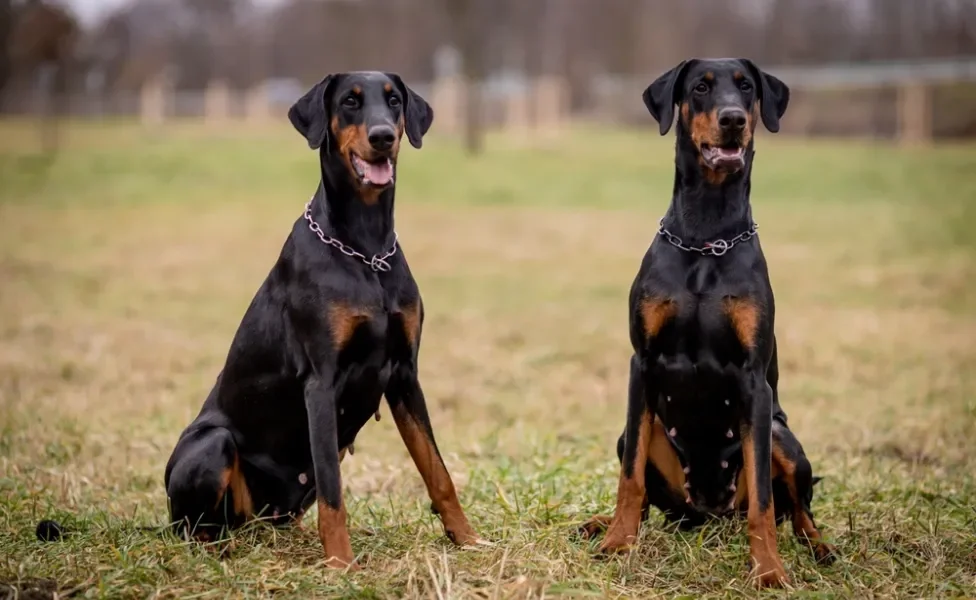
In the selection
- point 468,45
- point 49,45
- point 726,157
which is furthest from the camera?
point 49,45

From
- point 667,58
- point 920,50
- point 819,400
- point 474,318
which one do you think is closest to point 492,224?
point 474,318

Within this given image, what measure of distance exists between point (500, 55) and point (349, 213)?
55746 mm

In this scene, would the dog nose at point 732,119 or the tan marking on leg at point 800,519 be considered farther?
the tan marking on leg at point 800,519

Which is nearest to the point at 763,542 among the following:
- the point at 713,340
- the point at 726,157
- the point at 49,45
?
the point at 713,340

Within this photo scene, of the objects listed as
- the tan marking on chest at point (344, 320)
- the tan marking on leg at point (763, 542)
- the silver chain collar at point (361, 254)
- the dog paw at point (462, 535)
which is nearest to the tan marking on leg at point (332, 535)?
the dog paw at point (462, 535)

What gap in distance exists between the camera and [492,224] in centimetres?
1755

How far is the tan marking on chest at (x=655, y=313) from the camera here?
13.0 feet

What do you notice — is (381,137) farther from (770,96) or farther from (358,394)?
(770,96)

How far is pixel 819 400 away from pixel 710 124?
14.9 feet

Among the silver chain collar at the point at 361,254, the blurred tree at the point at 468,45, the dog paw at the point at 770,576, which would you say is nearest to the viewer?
the dog paw at the point at 770,576

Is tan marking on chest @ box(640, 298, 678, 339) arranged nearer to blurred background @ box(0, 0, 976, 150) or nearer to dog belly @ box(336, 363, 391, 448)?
dog belly @ box(336, 363, 391, 448)

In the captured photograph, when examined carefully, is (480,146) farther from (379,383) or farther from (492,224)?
(379,383)

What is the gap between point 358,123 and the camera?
3982 mm

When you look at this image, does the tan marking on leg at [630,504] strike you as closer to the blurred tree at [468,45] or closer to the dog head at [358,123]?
the dog head at [358,123]
